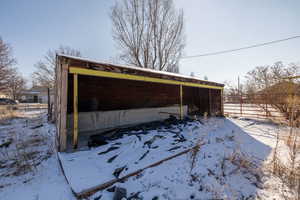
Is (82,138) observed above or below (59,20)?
below

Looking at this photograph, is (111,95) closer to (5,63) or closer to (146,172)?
(146,172)

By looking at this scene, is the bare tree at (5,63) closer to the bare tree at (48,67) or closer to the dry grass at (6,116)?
the dry grass at (6,116)

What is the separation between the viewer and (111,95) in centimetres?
538

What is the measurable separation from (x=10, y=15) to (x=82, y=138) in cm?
720

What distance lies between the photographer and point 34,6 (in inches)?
232

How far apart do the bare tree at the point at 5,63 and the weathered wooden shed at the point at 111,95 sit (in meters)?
11.3

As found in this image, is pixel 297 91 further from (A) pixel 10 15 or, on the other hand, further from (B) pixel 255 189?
(A) pixel 10 15

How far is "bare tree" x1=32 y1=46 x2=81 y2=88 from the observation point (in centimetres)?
1842

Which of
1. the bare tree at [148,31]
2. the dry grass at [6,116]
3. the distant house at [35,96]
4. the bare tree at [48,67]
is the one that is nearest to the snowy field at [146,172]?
the dry grass at [6,116]

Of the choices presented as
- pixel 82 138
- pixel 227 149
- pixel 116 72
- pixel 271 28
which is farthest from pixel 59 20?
pixel 271 28

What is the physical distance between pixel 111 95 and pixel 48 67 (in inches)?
764

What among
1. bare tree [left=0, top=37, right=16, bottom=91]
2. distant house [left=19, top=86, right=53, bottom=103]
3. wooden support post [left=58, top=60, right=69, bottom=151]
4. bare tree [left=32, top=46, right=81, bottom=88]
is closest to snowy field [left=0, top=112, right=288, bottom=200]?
wooden support post [left=58, top=60, right=69, bottom=151]

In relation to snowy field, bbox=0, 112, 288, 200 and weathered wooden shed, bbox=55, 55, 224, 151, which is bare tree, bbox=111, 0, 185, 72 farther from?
snowy field, bbox=0, 112, 288, 200

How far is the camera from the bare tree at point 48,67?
18.4 metres
